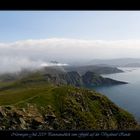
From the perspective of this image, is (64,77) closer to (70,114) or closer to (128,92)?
(70,114)

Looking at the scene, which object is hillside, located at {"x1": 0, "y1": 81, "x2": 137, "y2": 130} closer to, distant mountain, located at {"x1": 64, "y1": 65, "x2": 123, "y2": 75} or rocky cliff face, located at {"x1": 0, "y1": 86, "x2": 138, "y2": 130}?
rocky cliff face, located at {"x1": 0, "y1": 86, "x2": 138, "y2": 130}

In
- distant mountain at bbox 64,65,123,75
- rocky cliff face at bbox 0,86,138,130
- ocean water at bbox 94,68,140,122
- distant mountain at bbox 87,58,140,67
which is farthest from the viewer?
distant mountain at bbox 64,65,123,75

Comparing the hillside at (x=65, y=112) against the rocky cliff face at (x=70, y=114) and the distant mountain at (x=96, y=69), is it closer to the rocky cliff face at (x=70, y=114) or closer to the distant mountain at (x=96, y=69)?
the rocky cliff face at (x=70, y=114)

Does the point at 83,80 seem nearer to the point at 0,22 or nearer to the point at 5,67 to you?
the point at 5,67

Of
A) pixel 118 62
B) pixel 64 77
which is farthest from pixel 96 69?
pixel 64 77

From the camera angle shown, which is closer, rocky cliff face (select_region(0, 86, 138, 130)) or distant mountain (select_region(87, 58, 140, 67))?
rocky cliff face (select_region(0, 86, 138, 130))

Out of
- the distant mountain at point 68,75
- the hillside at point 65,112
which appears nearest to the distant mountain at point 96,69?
the distant mountain at point 68,75

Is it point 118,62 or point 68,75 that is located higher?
point 118,62

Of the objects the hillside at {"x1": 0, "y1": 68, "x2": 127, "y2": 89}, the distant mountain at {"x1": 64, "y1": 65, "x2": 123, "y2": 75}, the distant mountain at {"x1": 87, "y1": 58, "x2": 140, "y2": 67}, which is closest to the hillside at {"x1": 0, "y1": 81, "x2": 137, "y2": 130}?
the hillside at {"x1": 0, "y1": 68, "x2": 127, "y2": 89}

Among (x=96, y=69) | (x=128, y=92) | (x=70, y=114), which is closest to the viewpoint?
(x=70, y=114)
